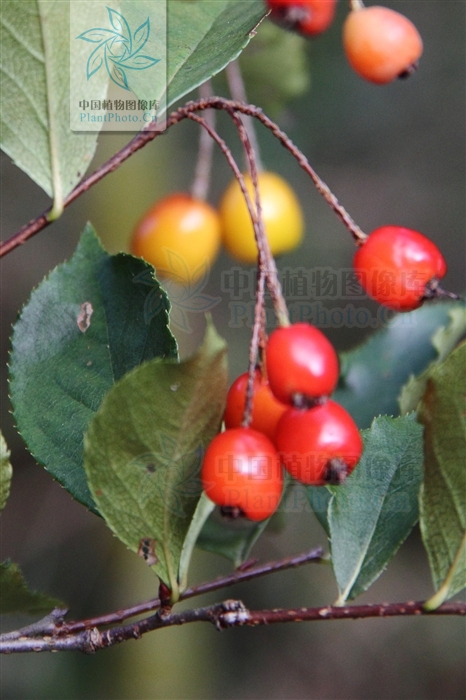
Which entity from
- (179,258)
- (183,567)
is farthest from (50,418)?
(179,258)

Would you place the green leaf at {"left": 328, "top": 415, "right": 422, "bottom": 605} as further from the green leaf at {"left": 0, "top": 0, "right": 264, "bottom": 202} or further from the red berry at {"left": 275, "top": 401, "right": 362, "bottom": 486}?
the green leaf at {"left": 0, "top": 0, "right": 264, "bottom": 202}

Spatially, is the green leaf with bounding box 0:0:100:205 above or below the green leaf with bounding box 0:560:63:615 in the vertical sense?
above

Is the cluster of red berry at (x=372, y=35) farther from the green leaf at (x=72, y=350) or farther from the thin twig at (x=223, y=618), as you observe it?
the thin twig at (x=223, y=618)

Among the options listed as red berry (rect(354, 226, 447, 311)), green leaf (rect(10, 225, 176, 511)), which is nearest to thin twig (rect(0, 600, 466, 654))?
green leaf (rect(10, 225, 176, 511))

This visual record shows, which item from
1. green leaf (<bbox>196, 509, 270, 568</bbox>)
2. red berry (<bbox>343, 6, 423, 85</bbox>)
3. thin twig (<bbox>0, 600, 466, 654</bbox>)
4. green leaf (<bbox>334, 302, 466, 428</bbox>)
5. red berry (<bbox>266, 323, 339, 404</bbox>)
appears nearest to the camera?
red berry (<bbox>266, 323, 339, 404</bbox>)

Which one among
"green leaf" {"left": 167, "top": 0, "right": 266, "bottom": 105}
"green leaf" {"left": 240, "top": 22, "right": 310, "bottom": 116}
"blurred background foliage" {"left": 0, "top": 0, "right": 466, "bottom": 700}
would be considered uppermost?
"green leaf" {"left": 240, "top": 22, "right": 310, "bottom": 116}

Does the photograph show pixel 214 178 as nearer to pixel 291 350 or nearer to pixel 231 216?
pixel 231 216
